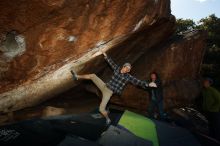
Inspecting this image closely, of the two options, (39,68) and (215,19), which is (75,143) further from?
(215,19)

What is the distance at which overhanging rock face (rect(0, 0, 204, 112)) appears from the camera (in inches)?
233

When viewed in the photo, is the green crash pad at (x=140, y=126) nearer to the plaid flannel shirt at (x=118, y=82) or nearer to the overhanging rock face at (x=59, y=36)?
the plaid flannel shirt at (x=118, y=82)

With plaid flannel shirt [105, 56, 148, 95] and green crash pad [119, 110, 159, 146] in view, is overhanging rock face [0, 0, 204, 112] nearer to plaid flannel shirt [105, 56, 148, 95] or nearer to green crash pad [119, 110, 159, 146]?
plaid flannel shirt [105, 56, 148, 95]

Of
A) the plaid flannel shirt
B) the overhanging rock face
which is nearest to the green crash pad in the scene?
the plaid flannel shirt

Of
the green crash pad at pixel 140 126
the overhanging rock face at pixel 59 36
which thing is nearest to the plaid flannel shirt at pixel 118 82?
the overhanging rock face at pixel 59 36

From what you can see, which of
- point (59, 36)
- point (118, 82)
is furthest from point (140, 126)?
point (59, 36)

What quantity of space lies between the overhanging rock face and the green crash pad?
92.6 inches

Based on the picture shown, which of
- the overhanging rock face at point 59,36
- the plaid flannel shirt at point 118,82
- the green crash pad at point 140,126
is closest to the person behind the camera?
the green crash pad at point 140,126

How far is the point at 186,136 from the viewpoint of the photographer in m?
5.73

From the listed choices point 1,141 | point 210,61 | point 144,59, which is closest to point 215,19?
point 210,61

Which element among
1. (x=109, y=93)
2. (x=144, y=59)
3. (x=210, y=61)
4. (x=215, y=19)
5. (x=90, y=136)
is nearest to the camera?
(x=90, y=136)

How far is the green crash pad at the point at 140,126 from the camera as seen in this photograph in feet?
17.6

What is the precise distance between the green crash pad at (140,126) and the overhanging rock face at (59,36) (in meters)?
2.35

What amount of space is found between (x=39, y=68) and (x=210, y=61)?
57.9ft
